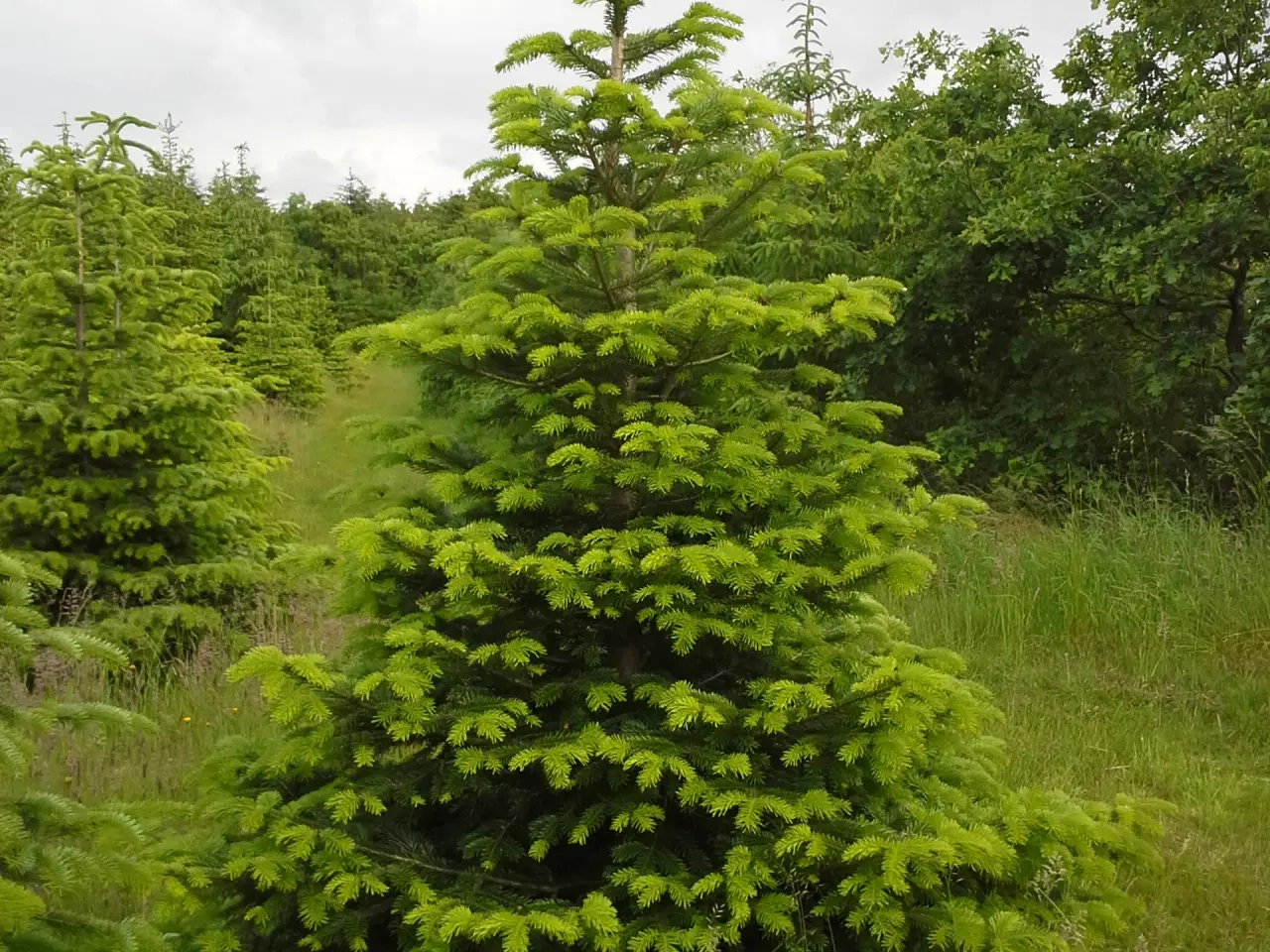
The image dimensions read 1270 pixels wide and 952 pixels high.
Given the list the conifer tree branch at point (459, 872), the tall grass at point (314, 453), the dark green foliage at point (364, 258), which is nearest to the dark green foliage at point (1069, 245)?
the tall grass at point (314, 453)

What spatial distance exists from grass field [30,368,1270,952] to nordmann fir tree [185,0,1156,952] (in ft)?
1.98

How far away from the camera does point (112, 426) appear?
20.2 ft

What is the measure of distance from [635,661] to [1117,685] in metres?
3.37

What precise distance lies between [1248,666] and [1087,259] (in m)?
4.61

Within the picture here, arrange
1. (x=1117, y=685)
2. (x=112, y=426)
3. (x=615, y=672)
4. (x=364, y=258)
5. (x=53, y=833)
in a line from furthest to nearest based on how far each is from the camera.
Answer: (x=364, y=258) → (x=112, y=426) → (x=1117, y=685) → (x=615, y=672) → (x=53, y=833)

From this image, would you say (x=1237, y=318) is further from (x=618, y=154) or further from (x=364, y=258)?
(x=364, y=258)

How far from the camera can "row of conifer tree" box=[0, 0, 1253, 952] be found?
8.25ft

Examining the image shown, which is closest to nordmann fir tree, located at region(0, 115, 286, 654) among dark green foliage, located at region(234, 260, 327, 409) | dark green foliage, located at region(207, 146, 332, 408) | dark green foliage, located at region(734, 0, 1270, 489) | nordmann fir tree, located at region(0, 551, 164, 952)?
nordmann fir tree, located at region(0, 551, 164, 952)

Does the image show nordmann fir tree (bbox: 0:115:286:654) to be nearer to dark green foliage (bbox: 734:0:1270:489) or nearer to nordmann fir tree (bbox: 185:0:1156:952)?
nordmann fir tree (bbox: 185:0:1156:952)

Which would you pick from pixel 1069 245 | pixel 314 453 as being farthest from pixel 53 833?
pixel 314 453

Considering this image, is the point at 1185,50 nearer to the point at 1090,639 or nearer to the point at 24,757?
the point at 1090,639

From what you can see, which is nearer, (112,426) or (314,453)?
(112,426)

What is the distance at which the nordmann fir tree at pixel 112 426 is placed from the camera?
593 centimetres

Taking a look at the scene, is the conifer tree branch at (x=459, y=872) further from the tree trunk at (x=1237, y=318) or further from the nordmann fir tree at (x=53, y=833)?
the tree trunk at (x=1237, y=318)
